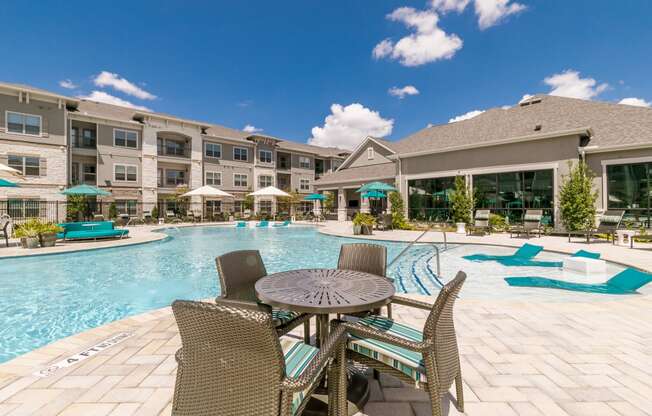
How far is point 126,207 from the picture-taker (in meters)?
25.0

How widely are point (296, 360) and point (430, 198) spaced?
61.5 ft

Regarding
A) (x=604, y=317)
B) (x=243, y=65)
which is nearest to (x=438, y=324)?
(x=604, y=317)

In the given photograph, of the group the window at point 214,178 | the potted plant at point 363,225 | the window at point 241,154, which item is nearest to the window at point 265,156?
the window at point 241,154

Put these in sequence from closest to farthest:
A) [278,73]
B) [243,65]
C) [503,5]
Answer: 1. [503,5]
2. [243,65]
3. [278,73]

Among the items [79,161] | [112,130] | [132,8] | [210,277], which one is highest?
[132,8]

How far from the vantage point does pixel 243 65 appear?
78.5ft

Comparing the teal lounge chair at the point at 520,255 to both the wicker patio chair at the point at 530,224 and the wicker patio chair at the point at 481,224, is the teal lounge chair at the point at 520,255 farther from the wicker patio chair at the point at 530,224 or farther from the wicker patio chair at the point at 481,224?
the wicker patio chair at the point at 481,224

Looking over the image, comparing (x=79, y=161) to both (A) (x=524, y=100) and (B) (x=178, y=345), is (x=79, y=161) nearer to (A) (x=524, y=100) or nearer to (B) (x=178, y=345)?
(B) (x=178, y=345)

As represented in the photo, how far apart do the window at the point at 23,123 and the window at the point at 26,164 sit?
1.86 m

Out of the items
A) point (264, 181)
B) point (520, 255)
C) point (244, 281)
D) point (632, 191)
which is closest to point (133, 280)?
point (244, 281)

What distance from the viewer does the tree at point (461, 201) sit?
55.0ft

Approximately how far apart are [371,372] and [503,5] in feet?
62.6

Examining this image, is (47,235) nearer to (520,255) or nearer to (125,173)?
(125,173)

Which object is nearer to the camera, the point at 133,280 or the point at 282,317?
the point at 282,317
